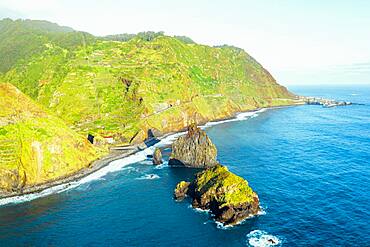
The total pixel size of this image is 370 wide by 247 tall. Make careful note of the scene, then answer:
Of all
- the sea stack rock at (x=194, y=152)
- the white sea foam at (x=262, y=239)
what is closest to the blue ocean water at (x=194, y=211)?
the white sea foam at (x=262, y=239)

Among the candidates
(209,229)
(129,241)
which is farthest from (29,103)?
(209,229)

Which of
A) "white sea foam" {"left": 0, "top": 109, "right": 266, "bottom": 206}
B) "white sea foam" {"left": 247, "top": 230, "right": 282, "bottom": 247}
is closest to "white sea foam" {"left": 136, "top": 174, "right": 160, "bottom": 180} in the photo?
"white sea foam" {"left": 0, "top": 109, "right": 266, "bottom": 206}

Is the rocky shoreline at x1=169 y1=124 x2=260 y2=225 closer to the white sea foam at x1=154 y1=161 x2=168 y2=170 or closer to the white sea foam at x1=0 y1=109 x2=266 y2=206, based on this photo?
the white sea foam at x1=154 y1=161 x2=168 y2=170

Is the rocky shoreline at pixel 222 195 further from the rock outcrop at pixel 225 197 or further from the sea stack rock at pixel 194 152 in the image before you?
the sea stack rock at pixel 194 152

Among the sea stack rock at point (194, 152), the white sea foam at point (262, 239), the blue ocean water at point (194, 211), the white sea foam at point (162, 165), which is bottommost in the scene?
the white sea foam at point (262, 239)

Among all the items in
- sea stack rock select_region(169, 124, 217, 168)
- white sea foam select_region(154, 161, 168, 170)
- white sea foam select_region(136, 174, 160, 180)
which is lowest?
white sea foam select_region(136, 174, 160, 180)
